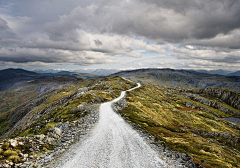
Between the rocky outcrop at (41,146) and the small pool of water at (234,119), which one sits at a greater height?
the rocky outcrop at (41,146)

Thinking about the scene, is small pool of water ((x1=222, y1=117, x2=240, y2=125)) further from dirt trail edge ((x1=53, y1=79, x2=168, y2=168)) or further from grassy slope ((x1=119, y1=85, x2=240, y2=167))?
dirt trail edge ((x1=53, y1=79, x2=168, y2=168))

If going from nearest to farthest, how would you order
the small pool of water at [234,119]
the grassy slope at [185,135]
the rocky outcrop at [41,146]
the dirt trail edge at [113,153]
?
1. the rocky outcrop at [41,146]
2. the dirt trail edge at [113,153]
3. the grassy slope at [185,135]
4. the small pool of water at [234,119]

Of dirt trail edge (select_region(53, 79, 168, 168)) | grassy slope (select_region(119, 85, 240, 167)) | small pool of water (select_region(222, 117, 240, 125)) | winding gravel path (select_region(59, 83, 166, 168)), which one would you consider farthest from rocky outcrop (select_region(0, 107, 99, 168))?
small pool of water (select_region(222, 117, 240, 125))

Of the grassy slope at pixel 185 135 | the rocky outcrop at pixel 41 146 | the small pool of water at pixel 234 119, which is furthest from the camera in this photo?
the small pool of water at pixel 234 119

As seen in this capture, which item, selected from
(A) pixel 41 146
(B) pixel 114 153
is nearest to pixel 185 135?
(B) pixel 114 153

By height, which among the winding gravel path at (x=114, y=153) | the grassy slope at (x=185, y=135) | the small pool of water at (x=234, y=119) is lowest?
the small pool of water at (x=234, y=119)

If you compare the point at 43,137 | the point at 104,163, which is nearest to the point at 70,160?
the point at 104,163

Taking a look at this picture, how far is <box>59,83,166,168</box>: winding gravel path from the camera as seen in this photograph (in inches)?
590

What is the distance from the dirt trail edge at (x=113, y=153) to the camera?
14953mm

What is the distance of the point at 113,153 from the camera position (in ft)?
57.5

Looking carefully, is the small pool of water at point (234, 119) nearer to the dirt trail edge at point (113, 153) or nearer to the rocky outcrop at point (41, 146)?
the dirt trail edge at point (113, 153)

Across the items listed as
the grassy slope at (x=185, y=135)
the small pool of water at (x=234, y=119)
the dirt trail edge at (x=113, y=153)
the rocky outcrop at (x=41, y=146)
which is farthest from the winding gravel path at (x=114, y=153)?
the small pool of water at (x=234, y=119)

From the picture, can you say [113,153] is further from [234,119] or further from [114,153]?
[234,119]

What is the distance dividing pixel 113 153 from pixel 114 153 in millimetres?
149
